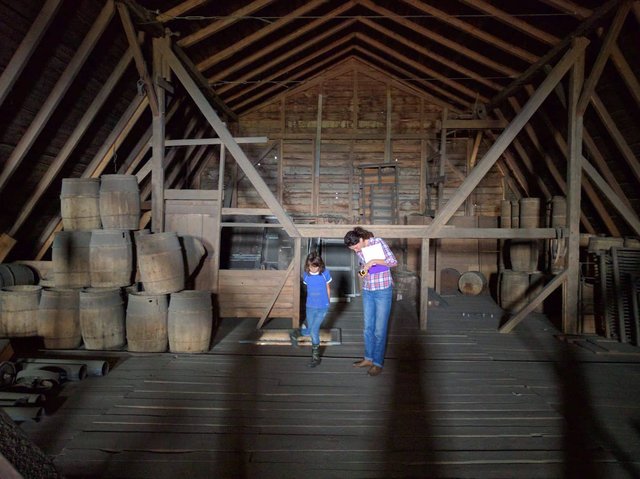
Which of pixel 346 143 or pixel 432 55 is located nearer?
pixel 432 55

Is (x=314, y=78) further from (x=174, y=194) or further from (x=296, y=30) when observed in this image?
(x=174, y=194)

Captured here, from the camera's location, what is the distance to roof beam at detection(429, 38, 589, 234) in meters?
5.48

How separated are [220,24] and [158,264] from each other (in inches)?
138

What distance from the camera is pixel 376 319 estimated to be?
13.9 ft

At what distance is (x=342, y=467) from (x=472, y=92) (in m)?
7.72

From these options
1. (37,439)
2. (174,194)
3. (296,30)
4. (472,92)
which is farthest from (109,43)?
(472,92)

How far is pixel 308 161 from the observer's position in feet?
32.1

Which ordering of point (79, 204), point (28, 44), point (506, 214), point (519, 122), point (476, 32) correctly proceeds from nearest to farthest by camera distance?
point (28, 44), point (79, 204), point (519, 122), point (476, 32), point (506, 214)

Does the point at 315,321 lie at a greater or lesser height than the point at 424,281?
lesser

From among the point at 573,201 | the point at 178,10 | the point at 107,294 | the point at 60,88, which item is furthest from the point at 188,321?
the point at 573,201

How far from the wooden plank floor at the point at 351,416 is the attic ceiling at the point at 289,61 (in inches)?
112

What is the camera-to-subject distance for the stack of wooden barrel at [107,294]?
4.64 metres

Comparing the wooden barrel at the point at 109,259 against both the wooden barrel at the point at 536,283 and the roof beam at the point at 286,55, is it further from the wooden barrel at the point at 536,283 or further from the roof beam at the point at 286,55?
the wooden barrel at the point at 536,283

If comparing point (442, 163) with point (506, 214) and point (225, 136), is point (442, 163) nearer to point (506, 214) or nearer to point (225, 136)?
point (506, 214)
